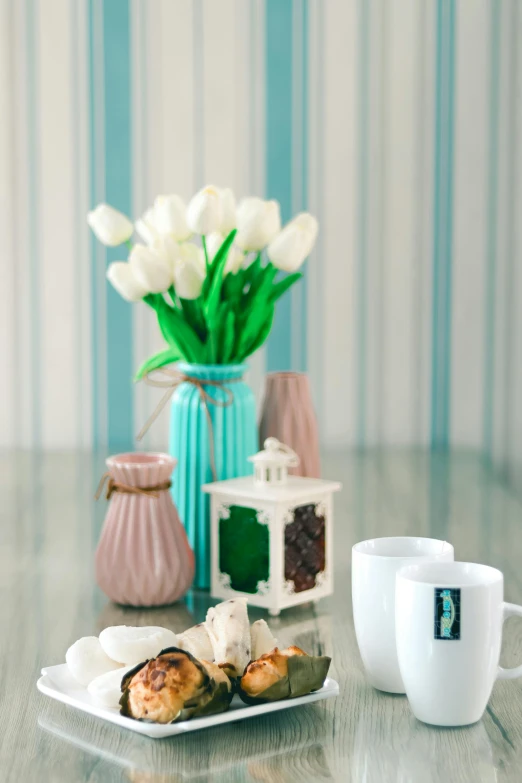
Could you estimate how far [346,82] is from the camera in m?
2.30

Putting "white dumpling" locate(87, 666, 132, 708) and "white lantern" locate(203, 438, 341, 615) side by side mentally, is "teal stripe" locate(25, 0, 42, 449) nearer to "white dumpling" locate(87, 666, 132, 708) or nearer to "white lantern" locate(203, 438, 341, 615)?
"white lantern" locate(203, 438, 341, 615)

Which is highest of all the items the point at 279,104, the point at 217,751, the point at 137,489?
the point at 279,104

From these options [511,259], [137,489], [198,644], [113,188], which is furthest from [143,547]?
[113,188]

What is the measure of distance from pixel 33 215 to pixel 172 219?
1248mm

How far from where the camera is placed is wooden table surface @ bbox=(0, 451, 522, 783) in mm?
709

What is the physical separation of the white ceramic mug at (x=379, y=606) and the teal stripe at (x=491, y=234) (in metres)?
1.52

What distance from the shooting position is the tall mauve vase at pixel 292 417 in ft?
3.99

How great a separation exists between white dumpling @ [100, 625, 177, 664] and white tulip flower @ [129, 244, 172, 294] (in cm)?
45

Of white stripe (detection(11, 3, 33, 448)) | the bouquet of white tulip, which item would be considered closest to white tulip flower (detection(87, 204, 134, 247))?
the bouquet of white tulip

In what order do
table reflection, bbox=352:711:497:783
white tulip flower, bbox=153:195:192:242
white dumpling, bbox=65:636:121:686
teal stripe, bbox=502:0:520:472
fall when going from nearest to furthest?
table reflection, bbox=352:711:497:783, white dumpling, bbox=65:636:121:686, white tulip flower, bbox=153:195:192:242, teal stripe, bbox=502:0:520:472

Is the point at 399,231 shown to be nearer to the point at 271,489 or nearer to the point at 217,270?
the point at 217,270

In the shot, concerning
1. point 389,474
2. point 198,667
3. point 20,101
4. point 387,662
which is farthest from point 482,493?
point 20,101

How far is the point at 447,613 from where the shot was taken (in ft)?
2.39

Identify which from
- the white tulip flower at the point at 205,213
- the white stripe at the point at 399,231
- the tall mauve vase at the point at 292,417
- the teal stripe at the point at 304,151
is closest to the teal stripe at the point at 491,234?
the white stripe at the point at 399,231
